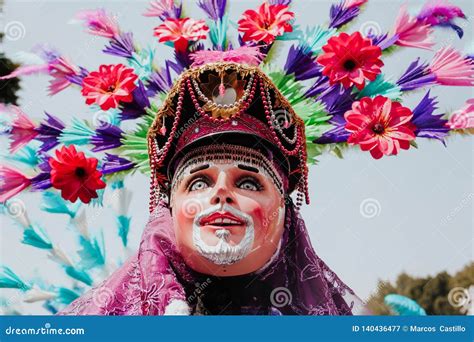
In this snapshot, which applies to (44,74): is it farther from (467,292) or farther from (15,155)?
(467,292)

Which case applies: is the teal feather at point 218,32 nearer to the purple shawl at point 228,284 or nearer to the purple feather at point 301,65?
the purple feather at point 301,65

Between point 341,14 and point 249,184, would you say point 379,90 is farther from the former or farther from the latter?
point 249,184

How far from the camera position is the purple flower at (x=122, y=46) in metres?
5.25

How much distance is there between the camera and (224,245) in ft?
14.4

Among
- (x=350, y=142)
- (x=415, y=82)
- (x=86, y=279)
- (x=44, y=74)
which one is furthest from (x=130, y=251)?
(x=415, y=82)

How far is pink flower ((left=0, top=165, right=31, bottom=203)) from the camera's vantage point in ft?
17.1

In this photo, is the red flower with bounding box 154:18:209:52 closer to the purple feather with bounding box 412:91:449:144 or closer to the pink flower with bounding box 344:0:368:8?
the pink flower with bounding box 344:0:368:8

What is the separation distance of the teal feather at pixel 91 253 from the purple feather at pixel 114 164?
0.64 m

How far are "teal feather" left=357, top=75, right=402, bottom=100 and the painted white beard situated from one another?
1218 millimetres

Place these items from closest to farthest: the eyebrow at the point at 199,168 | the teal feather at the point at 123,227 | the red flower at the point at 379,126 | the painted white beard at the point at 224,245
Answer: the painted white beard at the point at 224,245, the eyebrow at the point at 199,168, the red flower at the point at 379,126, the teal feather at the point at 123,227

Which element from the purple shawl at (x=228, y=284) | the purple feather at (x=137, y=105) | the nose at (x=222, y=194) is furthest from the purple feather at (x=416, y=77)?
the purple feather at (x=137, y=105)

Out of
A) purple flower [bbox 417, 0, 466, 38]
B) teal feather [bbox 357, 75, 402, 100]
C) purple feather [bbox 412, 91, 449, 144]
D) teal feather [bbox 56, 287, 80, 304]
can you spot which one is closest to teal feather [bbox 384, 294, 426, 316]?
purple feather [bbox 412, 91, 449, 144]

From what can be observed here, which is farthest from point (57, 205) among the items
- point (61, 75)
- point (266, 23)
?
point (266, 23)

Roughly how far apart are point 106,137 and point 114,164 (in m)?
0.18
